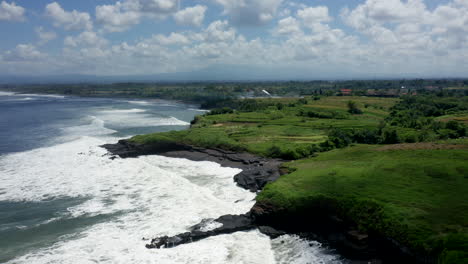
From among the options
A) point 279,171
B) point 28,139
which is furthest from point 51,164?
point 279,171

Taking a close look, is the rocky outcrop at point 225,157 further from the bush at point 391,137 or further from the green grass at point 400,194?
the bush at point 391,137

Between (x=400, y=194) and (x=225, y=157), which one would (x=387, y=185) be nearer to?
(x=400, y=194)

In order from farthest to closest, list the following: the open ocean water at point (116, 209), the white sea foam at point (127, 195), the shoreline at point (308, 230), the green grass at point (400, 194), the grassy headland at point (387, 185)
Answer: the white sea foam at point (127, 195) < the open ocean water at point (116, 209) < the shoreline at point (308, 230) < the grassy headland at point (387, 185) < the green grass at point (400, 194)

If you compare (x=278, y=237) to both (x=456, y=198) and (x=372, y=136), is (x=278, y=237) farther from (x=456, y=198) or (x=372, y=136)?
(x=372, y=136)

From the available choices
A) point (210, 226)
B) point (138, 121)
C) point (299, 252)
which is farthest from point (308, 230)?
point (138, 121)

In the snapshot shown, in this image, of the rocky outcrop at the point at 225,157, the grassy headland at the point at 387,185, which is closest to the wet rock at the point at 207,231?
the grassy headland at the point at 387,185

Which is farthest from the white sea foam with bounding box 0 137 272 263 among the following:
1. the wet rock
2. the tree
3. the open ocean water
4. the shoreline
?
the tree

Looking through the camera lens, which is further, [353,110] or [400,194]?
[353,110]
